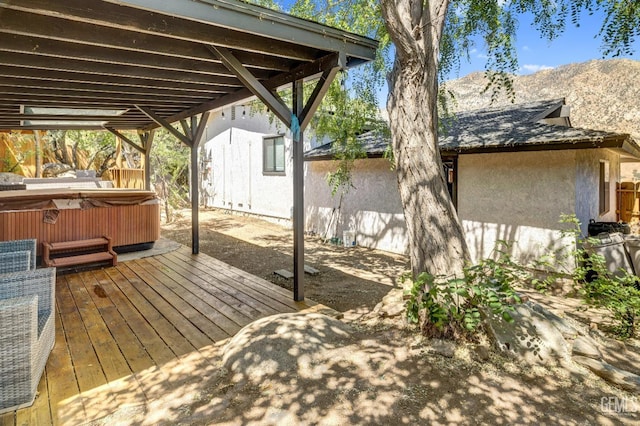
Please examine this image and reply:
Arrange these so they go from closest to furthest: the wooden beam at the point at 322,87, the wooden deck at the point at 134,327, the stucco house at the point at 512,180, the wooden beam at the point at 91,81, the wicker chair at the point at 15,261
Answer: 1. the wooden deck at the point at 134,327
2. the wicker chair at the point at 15,261
3. the wooden beam at the point at 322,87
4. the wooden beam at the point at 91,81
5. the stucco house at the point at 512,180

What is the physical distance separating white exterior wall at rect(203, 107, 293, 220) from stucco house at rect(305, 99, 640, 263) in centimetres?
317

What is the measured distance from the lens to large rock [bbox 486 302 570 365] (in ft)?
9.97

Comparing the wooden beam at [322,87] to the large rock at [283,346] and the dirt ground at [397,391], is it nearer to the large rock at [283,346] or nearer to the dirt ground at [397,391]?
the large rock at [283,346]

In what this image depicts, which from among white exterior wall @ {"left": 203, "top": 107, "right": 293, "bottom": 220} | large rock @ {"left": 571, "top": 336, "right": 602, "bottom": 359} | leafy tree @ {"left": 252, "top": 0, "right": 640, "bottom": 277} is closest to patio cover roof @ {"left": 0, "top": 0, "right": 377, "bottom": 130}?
leafy tree @ {"left": 252, "top": 0, "right": 640, "bottom": 277}

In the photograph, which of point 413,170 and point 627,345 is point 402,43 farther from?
point 627,345

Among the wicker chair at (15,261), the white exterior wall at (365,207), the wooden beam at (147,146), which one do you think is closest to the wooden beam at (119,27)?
the wicker chair at (15,261)

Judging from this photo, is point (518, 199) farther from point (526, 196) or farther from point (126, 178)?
point (126, 178)

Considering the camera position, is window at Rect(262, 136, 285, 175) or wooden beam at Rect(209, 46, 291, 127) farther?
window at Rect(262, 136, 285, 175)

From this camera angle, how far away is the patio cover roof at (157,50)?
291 centimetres

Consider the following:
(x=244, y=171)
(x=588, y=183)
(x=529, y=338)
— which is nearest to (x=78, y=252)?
(x=529, y=338)

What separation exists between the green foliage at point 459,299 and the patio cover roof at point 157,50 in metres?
2.46

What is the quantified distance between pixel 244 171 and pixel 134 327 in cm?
1096

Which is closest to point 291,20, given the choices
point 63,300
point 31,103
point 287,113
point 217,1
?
point 217,1

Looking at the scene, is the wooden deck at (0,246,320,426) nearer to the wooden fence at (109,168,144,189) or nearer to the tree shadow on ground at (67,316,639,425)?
the tree shadow on ground at (67,316,639,425)
